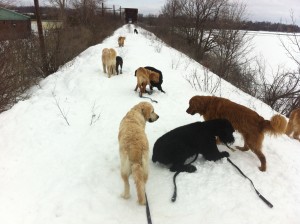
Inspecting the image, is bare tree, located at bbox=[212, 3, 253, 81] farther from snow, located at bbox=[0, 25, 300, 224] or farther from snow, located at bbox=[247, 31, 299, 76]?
→ snow, located at bbox=[0, 25, 300, 224]

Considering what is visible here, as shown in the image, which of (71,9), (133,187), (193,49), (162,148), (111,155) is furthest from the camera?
(71,9)

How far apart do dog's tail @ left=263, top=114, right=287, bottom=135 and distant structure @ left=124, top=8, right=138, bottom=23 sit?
7468 cm

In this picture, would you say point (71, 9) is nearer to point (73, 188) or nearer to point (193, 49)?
point (193, 49)

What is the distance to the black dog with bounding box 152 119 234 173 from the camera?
14.4 feet

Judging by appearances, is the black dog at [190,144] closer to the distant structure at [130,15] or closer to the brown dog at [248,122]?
the brown dog at [248,122]

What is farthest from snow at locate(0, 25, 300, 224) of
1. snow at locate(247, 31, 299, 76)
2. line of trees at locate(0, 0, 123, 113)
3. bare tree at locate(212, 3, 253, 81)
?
bare tree at locate(212, 3, 253, 81)

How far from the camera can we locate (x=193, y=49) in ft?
102

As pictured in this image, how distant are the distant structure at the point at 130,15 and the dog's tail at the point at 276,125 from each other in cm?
7468

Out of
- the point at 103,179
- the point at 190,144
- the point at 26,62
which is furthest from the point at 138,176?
the point at 26,62

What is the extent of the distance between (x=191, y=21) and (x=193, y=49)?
4064 mm

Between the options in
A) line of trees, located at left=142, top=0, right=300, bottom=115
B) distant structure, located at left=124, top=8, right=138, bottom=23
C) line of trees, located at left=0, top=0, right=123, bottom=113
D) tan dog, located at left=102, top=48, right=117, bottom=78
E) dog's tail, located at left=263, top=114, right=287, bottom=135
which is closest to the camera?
dog's tail, located at left=263, top=114, right=287, bottom=135

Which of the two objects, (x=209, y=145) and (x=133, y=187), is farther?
(x=209, y=145)

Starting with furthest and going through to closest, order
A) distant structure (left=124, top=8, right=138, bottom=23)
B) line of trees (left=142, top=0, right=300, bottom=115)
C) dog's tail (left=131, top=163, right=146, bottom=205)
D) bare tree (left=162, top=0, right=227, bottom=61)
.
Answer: distant structure (left=124, top=8, right=138, bottom=23) < bare tree (left=162, top=0, right=227, bottom=61) < line of trees (left=142, top=0, right=300, bottom=115) < dog's tail (left=131, top=163, right=146, bottom=205)

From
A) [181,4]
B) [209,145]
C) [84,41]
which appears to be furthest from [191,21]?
[209,145]
